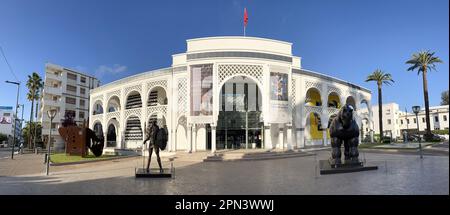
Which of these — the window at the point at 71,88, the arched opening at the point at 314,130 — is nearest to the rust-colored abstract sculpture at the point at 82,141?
the arched opening at the point at 314,130

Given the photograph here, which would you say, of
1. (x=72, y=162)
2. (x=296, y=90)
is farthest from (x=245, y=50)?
(x=72, y=162)

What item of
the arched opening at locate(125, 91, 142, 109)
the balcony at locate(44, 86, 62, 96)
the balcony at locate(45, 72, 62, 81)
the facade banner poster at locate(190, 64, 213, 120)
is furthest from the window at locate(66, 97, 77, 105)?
the facade banner poster at locate(190, 64, 213, 120)

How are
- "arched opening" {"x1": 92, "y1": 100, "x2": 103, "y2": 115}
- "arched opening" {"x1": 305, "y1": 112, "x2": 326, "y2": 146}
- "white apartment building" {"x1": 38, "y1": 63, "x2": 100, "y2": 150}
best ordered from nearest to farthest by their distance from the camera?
"arched opening" {"x1": 305, "y1": 112, "x2": 326, "y2": 146}, "arched opening" {"x1": 92, "y1": 100, "x2": 103, "y2": 115}, "white apartment building" {"x1": 38, "y1": 63, "x2": 100, "y2": 150}

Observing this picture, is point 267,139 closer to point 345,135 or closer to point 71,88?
point 345,135

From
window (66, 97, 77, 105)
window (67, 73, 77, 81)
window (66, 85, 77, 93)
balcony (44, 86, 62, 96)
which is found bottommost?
window (66, 97, 77, 105)

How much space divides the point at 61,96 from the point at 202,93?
40166 mm

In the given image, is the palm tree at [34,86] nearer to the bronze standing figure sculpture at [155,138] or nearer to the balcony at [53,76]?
the balcony at [53,76]

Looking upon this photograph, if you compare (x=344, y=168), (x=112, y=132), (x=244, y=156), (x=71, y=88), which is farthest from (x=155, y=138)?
(x=71, y=88)

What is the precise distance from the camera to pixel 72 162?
17.2m

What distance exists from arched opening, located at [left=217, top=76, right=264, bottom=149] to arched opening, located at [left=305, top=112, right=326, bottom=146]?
27.3ft

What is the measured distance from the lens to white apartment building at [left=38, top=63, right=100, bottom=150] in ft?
157

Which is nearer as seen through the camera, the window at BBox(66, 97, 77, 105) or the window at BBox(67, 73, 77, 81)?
the window at BBox(66, 97, 77, 105)

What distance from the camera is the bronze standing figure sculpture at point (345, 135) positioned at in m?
11.3

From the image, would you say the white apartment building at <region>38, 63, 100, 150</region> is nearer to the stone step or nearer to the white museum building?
the white museum building
